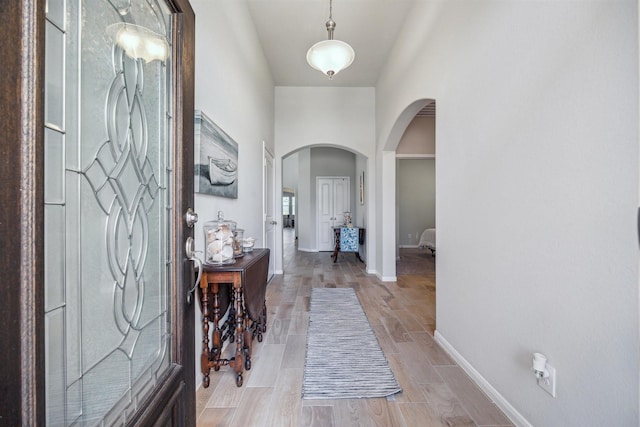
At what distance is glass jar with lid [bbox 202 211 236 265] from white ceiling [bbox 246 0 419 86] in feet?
7.74

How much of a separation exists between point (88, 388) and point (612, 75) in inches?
67.9

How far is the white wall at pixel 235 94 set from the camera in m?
1.78

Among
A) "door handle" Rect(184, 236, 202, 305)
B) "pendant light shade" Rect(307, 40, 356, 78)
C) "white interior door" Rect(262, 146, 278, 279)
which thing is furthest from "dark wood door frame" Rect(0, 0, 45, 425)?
"white interior door" Rect(262, 146, 278, 279)

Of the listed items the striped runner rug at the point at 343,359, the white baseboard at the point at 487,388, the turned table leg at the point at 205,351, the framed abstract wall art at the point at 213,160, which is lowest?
the striped runner rug at the point at 343,359

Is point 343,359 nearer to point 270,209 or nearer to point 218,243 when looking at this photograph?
point 218,243

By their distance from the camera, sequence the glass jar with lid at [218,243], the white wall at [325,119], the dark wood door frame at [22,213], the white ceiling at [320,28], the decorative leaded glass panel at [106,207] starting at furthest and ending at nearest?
the white wall at [325,119]
the white ceiling at [320,28]
the glass jar with lid at [218,243]
the decorative leaded glass panel at [106,207]
the dark wood door frame at [22,213]

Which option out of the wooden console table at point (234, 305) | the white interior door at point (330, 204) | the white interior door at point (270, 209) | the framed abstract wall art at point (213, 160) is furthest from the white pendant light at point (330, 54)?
the white interior door at point (330, 204)

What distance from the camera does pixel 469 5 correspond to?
1.80 m

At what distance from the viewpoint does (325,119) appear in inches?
185

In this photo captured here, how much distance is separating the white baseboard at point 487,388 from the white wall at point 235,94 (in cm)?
163

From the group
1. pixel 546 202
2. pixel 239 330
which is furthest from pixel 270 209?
pixel 546 202

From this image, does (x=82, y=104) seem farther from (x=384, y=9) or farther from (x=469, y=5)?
(x=384, y=9)

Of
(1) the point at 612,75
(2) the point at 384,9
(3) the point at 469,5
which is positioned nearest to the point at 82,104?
(1) the point at 612,75

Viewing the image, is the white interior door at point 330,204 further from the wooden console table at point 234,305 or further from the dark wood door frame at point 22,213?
the dark wood door frame at point 22,213
